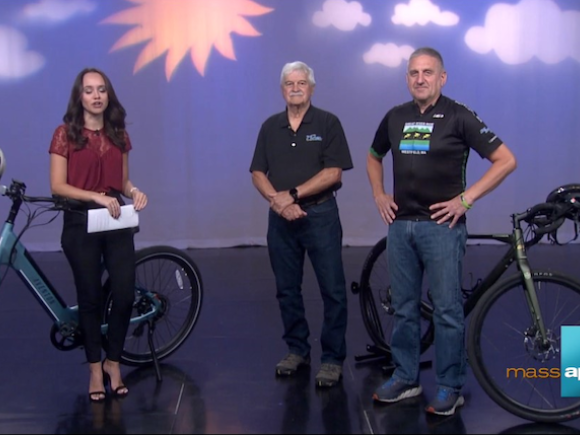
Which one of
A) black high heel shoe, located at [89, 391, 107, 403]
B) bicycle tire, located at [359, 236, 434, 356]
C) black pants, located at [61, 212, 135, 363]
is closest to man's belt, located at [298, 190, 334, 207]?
bicycle tire, located at [359, 236, 434, 356]

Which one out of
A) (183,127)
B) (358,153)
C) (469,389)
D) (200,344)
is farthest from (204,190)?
(469,389)

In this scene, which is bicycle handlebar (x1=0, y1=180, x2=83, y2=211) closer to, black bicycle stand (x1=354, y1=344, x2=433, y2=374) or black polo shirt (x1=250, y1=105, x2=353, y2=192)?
black polo shirt (x1=250, y1=105, x2=353, y2=192)

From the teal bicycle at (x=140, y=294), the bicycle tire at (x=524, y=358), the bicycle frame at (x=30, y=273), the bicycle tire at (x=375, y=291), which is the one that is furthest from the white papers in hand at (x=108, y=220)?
the bicycle tire at (x=524, y=358)

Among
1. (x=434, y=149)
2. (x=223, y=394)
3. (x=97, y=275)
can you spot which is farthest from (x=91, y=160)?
(x=434, y=149)

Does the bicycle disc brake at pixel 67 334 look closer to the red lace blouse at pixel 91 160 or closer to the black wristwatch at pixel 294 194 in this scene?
the red lace blouse at pixel 91 160

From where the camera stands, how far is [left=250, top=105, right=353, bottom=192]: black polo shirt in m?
3.32

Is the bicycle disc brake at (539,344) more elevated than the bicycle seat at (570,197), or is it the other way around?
the bicycle seat at (570,197)

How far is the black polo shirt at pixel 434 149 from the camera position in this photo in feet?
9.50

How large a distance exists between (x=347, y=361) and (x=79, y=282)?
1.31m

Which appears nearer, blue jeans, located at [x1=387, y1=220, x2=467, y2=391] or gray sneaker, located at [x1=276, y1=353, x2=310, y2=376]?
blue jeans, located at [x1=387, y1=220, x2=467, y2=391]

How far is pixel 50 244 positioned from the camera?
7.01 m

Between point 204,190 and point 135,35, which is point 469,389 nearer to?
point 204,190

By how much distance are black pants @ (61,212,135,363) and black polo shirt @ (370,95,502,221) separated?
114 cm

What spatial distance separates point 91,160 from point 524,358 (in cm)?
211
